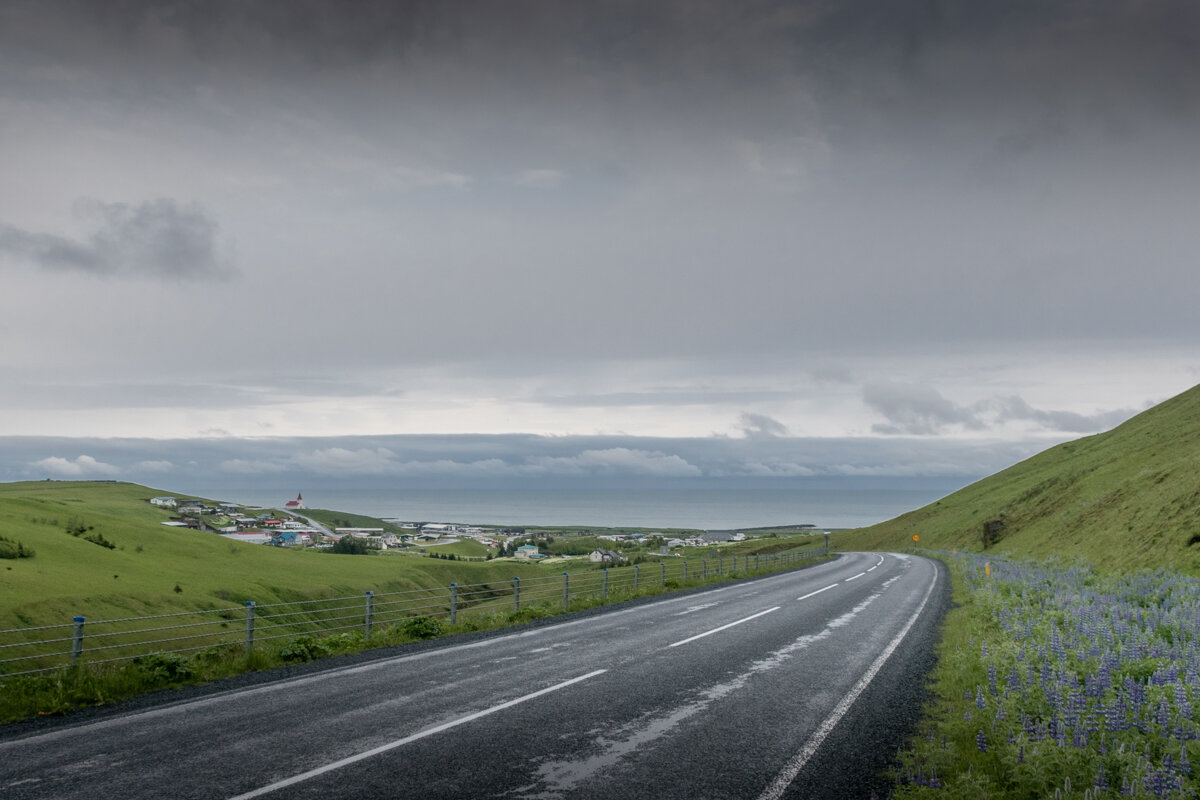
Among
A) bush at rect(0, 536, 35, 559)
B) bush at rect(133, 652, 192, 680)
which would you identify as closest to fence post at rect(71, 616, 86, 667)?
bush at rect(133, 652, 192, 680)

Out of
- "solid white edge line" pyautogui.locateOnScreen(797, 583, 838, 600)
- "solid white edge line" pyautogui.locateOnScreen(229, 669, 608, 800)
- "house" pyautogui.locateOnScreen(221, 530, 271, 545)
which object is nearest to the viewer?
"solid white edge line" pyautogui.locateOnScreen(229, 669, 608, 800)

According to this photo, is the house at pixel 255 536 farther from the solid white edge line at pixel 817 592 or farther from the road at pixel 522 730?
the road at pixel 522 730

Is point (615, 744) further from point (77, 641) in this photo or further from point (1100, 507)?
point (1100, 507)

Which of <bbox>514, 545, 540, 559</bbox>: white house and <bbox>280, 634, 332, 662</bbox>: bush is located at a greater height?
<bbox>280, 634, 332, 662</bbox>: bush

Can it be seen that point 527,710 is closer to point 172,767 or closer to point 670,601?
point 172,767

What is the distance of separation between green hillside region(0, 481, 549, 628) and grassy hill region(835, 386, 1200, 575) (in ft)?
199

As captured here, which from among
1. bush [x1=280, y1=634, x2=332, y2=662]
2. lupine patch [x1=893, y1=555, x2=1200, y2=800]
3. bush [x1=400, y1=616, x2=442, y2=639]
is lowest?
bush [x1=400, y1=616, x2=442, y2=639]

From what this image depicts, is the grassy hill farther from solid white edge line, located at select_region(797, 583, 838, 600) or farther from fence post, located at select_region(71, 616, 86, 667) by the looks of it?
fence post, located at select_region(71, 616, 86, 667)

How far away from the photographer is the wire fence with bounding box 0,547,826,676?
41.2 ft

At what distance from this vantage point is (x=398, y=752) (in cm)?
672

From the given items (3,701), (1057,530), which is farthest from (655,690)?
(1057,530)

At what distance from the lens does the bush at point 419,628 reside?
15570 millimetres

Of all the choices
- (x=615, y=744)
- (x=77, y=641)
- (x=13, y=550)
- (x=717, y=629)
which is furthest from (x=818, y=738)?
(x=13, y=550)

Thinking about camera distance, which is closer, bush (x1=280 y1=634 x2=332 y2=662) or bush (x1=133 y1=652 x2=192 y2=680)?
bush (x1=133 y1=652 x2=192 y2=680)
